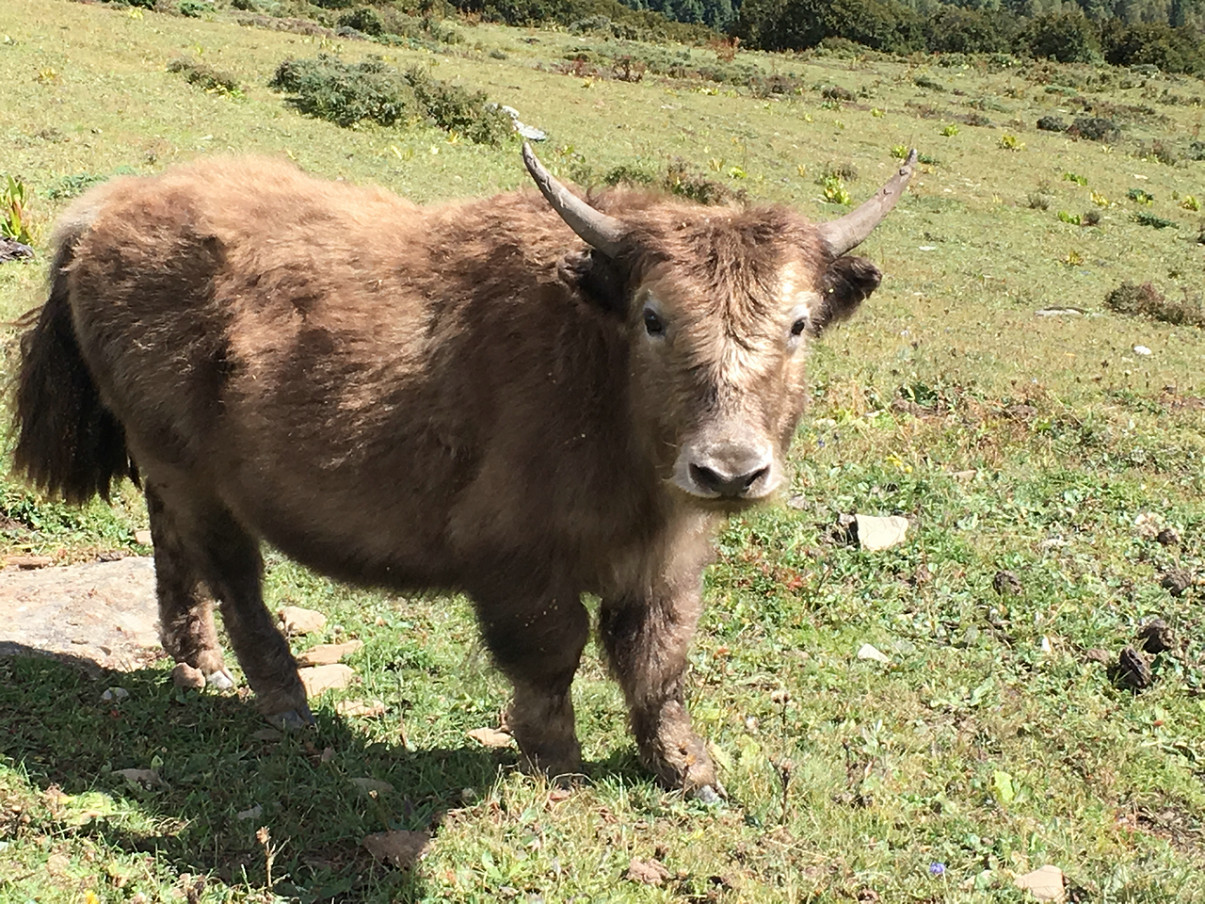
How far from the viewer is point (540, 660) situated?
388 centimetres

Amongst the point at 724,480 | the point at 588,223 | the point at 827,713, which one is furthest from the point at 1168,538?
the point at 588,223

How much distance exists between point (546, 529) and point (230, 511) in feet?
5.68

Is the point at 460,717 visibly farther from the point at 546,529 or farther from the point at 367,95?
the point at 367,95

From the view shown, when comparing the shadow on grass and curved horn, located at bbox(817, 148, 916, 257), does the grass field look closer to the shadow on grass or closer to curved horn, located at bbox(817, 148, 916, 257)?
the shadow on grass

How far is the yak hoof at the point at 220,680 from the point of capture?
4.98 meters

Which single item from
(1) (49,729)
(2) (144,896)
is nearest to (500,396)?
(2) (144,896)

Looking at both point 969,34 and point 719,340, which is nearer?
point 719,340

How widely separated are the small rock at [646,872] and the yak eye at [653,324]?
70.2 inches

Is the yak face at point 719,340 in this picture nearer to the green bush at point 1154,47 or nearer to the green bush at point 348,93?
the green bush at point 348,93

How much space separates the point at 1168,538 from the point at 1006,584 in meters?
1.35

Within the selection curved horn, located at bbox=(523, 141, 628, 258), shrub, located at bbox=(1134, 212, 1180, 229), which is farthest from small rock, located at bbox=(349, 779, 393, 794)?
shrub, located at bbox=(1134, 212, 1180, 229)

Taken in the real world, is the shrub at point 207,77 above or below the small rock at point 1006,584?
above

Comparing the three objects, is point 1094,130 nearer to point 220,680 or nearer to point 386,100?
point 386,100

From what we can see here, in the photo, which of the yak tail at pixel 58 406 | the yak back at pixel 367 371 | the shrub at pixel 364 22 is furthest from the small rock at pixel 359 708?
the shrub at pixel 364 22
